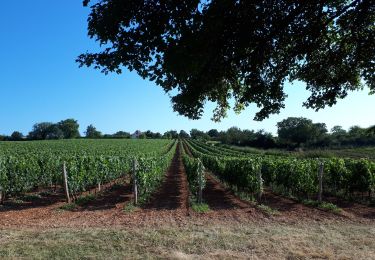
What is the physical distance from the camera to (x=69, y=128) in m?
140

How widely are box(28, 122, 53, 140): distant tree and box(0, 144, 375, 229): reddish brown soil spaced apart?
125000 millimetres

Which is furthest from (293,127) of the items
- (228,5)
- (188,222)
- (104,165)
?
(228,5)

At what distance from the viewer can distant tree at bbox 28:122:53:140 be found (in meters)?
134

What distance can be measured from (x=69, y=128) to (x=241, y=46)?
141613mm

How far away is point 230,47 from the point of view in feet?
19.0

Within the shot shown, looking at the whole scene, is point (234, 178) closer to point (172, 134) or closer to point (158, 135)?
point (158, 135)

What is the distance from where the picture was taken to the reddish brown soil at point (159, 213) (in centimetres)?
1125

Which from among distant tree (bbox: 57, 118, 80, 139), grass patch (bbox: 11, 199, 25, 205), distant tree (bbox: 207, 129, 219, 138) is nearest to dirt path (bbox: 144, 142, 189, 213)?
grass patch (bbox: 11, 199, 25, 205)

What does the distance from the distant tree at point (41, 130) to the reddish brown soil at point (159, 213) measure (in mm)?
125000

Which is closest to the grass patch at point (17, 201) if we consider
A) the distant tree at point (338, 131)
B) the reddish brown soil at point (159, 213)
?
the reddish brown soil at point (159, 213)

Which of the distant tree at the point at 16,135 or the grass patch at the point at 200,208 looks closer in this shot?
the grass patch at the point at 200,208

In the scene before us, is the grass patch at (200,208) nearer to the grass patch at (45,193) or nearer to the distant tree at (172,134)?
the grass patch at (45,193)

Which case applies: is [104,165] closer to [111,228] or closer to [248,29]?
[111,228]

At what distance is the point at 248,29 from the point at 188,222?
6.98 m
